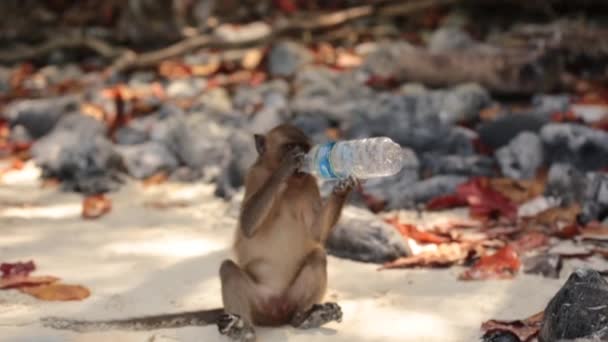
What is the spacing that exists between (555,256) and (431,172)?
5.61ft

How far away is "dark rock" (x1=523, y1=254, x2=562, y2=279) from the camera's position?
3988 millimetres

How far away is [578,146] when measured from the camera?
5.60 metres

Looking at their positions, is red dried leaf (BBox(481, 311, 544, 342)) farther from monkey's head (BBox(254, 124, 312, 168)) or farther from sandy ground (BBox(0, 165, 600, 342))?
monkey's head (BBox(254, 124, 312, 168))

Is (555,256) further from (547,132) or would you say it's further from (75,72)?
(75,72)

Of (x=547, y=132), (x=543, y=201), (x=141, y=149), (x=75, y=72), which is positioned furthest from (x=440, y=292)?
(x=75, y=72)

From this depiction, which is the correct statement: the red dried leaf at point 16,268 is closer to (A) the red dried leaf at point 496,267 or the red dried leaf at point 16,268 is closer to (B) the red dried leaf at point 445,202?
(A) the red dried leaf at point 496,267

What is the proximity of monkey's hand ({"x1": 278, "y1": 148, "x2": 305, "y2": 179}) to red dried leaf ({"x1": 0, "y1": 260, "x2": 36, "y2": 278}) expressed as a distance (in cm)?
138

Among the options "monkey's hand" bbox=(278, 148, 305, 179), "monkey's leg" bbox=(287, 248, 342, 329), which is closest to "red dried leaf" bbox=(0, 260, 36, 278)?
"monkey's leg" bbox=(287, 248, 342, 329)

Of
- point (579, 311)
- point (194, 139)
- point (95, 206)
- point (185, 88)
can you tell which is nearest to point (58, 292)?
point (95, 206)

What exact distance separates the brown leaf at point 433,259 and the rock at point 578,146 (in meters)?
1.57

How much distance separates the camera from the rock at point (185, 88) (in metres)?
8.20

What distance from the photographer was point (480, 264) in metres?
4.13

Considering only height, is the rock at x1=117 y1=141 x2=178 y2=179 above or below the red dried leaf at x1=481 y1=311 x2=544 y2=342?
above

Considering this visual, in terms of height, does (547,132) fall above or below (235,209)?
above
